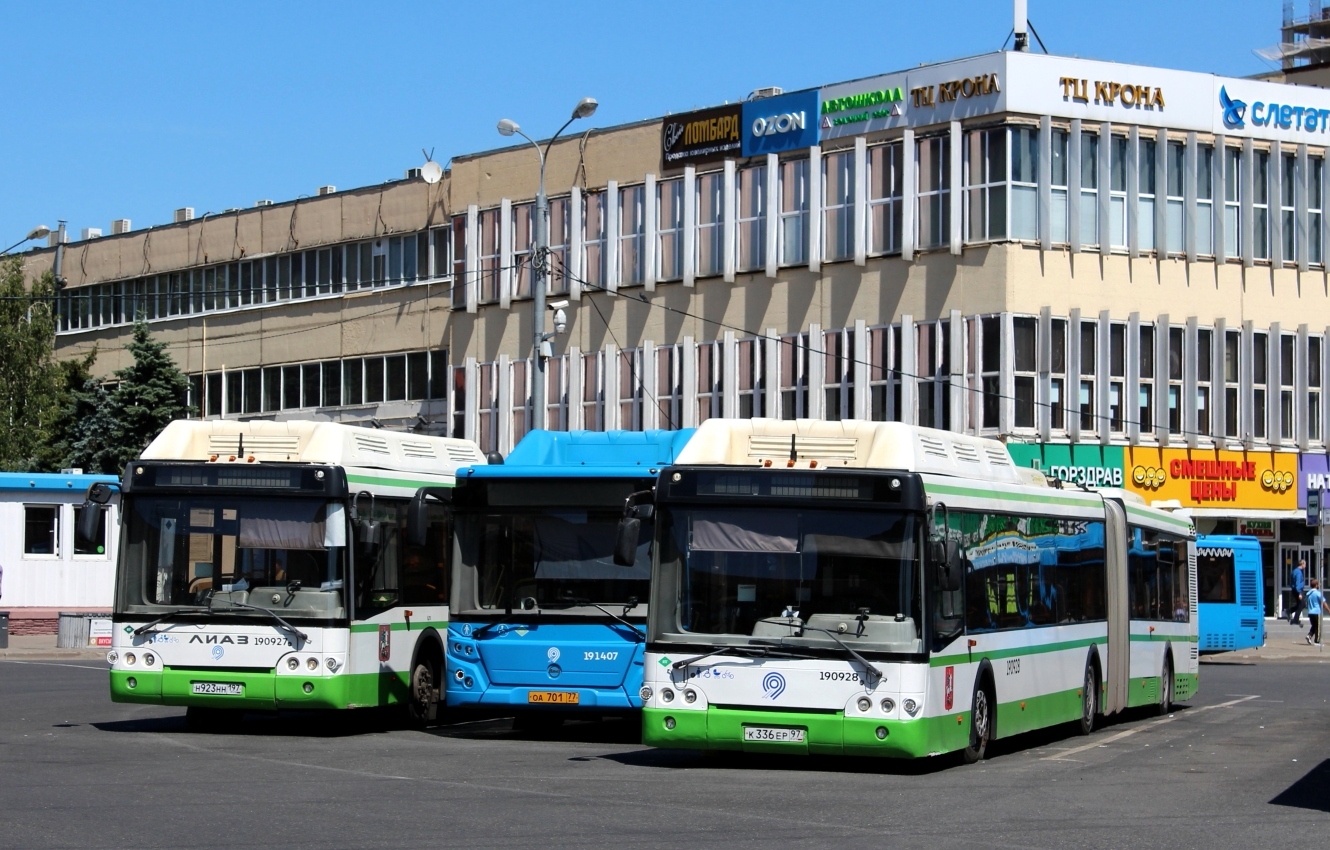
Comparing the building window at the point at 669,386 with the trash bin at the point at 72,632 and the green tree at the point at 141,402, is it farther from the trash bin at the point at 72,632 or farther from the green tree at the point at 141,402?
the trash bin at the point at 72,632

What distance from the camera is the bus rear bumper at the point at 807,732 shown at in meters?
15.4

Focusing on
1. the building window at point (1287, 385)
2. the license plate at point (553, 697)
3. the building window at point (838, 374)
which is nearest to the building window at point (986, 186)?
the building window at point (838, 374)

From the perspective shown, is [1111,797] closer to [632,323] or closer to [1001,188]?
[1001,188]

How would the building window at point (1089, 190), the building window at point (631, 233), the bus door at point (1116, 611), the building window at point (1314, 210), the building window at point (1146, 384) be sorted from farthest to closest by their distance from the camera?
the building window at point (631, 233), the building window at point (1314, 210), the building window at point (1146, 384), the building window at point (1089, 190), the bus door at point (1116, 611)

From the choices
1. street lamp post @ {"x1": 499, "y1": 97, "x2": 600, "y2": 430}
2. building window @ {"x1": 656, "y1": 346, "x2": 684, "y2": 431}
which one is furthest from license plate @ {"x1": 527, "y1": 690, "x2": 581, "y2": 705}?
building window @ {"x1": 656, "y1": 346, "x2": 684, "y2": 431}

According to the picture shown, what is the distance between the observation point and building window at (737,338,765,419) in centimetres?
5391

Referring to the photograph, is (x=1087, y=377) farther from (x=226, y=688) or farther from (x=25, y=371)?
(x=226, y=688)

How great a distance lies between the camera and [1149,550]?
2383 cm

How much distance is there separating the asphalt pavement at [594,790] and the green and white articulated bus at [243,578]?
555 millimetres

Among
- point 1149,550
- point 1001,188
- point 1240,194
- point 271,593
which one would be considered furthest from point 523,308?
point 271,593

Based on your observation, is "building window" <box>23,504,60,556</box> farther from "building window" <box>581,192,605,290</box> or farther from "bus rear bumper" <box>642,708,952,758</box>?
"bus rear bumper" <box>642,708,952,758</box>

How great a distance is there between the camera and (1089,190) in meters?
50.0

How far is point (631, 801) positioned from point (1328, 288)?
145 feet

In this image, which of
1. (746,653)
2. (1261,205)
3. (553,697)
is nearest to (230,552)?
(553,697)
